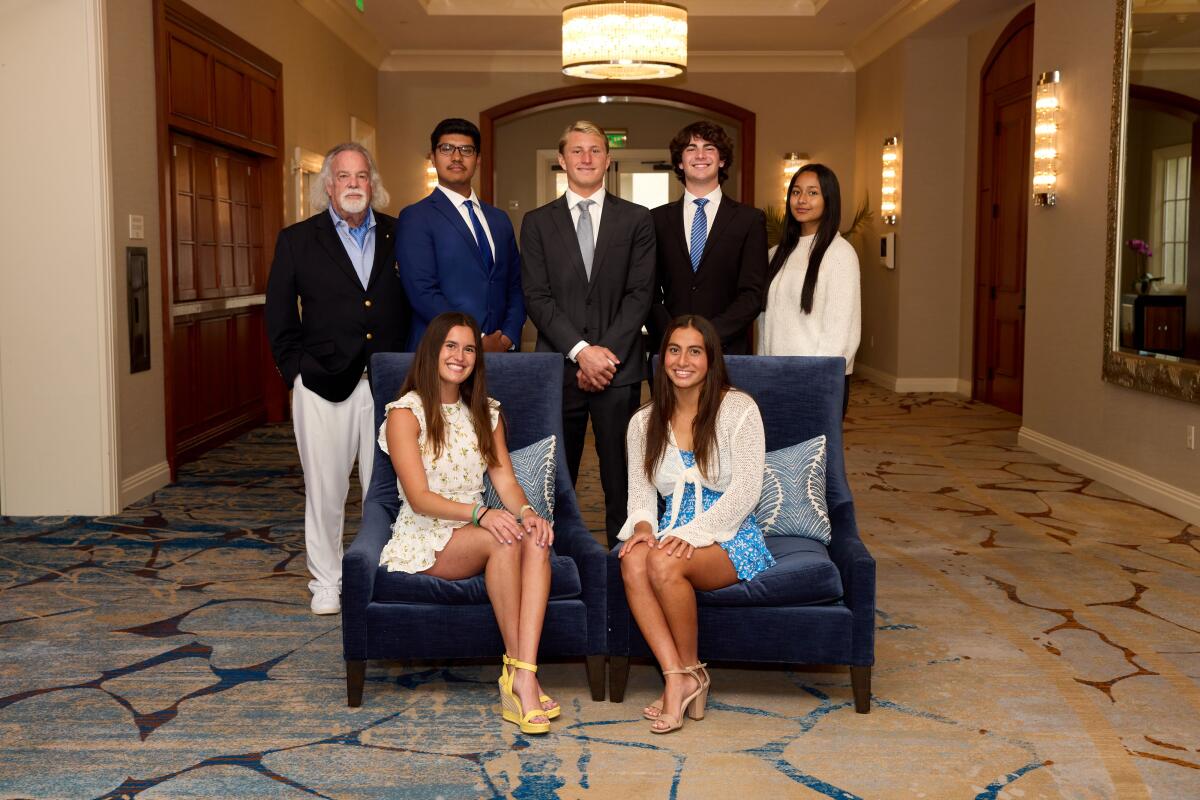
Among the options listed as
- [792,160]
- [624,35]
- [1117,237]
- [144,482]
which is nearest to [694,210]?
[1117,237]

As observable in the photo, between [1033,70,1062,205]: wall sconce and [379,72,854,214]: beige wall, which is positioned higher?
[379,72,854,214]: beige wall

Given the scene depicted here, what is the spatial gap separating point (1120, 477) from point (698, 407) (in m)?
4.09

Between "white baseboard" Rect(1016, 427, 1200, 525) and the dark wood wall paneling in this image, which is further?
the dark wood wall paneling

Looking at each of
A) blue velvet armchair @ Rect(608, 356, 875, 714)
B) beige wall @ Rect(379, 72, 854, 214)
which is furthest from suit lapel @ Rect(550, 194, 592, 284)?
beige wall @ Rect(379, 72, 854, 214)

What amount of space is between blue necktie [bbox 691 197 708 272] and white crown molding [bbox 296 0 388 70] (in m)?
6.16

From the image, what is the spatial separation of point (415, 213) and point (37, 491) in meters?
2.91

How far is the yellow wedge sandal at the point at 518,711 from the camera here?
3232 mm

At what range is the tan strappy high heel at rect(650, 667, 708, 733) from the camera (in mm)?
3262

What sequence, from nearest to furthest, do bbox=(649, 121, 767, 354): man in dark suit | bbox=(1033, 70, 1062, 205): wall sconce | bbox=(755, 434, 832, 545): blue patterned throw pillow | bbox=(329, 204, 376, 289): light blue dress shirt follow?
1. bbox=(755, 434, 832, 545): blue patterned throw pillow
2. bbox=(329, 204, 376, 289): light blue dress shirt
3. bbox=(649, 121, 767, 354): man in dark suit
4. bbox=(1033, 70, 1062, 205): wall sconce

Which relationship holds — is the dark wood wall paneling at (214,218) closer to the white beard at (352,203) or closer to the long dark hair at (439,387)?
the white beard at (352,203)

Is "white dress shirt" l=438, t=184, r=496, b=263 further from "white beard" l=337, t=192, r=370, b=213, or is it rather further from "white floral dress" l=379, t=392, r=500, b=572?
"white floral dress" l=379, t=392, r=500, b=572

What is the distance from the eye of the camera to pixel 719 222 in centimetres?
463

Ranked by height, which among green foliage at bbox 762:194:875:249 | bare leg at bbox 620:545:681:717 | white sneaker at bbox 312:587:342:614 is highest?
green foliage at bbox 762:194:875:249

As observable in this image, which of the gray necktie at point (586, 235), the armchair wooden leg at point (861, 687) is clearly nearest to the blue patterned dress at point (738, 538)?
the armchair wooden leg at point (861, 687)
